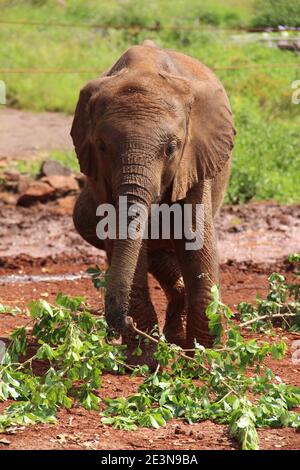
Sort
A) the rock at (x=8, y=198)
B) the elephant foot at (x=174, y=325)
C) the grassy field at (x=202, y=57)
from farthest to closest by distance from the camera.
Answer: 1. the grassy field at (x=202, y=57)
2. the rock at (x=8, y=198)
3. the elephant foot at (x=174, y=325)

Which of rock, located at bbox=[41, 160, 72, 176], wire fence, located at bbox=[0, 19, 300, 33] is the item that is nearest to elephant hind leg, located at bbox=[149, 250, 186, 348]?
rock, located at bbox=[41, 160, 72, 176]

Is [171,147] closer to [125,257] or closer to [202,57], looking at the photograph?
[125,257]

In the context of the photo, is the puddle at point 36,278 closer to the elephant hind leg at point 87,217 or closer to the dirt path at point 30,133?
the elephant hind leg at point 87,217

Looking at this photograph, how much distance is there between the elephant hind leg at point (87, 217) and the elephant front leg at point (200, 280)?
102 cm

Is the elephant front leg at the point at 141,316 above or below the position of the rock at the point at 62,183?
below

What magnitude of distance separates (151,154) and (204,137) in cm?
79

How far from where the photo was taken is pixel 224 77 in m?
17.5

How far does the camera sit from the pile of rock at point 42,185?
40.9 feet

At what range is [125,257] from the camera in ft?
19.6

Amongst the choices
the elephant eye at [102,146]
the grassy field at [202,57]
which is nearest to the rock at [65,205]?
the grassy field at [202,57]

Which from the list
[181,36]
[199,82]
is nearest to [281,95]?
[181,36]

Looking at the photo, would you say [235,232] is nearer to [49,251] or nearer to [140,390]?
[49,251]

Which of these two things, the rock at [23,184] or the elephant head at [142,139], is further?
the rock at [23,184]

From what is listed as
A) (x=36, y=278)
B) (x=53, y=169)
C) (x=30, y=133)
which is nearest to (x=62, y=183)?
(x=53, y=169)
